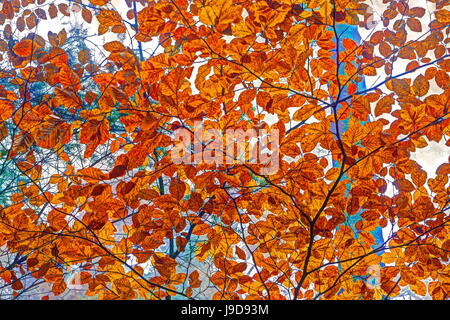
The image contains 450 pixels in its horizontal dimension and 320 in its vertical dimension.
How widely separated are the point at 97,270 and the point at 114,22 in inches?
29.2

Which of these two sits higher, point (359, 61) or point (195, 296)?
point (359, 61)

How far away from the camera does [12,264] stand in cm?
109

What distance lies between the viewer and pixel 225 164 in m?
1.07

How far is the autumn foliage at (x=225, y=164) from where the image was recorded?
1080mm

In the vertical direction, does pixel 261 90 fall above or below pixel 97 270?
above

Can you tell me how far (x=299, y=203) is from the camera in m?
1.10

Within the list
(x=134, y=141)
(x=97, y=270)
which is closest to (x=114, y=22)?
(x=134, y=141)

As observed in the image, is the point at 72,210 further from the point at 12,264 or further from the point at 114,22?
the point at 114,22

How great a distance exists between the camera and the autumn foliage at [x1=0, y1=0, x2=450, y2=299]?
108cm

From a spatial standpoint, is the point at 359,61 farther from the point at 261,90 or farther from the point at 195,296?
the point at 195,296
